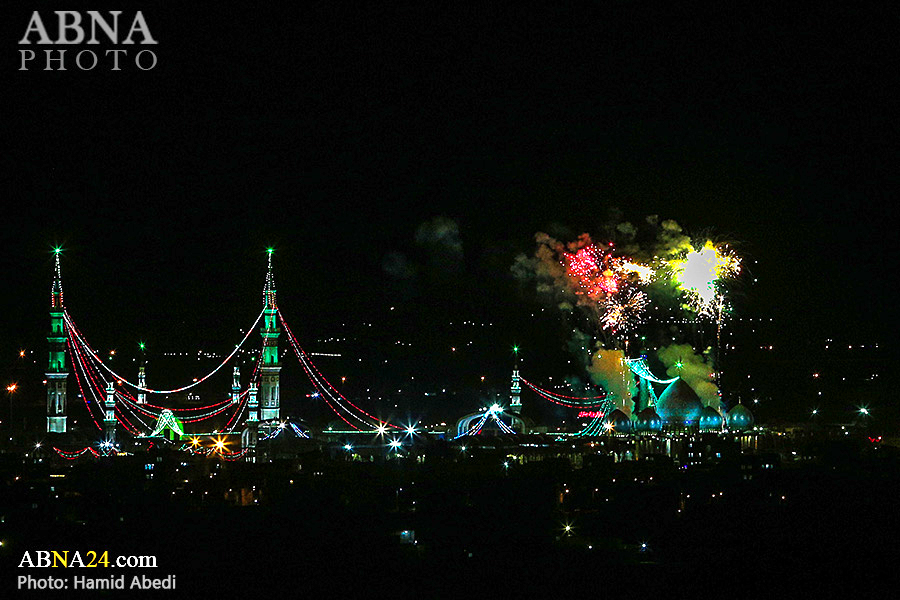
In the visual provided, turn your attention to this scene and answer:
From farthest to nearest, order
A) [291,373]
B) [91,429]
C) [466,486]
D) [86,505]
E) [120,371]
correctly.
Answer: [291,373] → [120,371] → [91,429] → [466,486] → [86,505]

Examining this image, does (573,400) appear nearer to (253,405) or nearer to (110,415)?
(253,405)

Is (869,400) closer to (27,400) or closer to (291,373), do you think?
(291,373)

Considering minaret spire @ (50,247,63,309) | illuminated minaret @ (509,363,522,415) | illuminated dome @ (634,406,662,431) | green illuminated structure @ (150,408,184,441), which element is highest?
minaret spire @ (50,247,63,309)

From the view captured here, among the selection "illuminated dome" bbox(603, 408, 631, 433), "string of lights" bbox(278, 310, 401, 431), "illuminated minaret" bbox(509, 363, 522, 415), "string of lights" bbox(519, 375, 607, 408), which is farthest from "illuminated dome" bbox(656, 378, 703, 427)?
"string of lights" bbox(278, 310, 401, 431)

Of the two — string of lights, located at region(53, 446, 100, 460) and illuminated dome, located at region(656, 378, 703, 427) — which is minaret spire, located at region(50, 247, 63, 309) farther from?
illuminated dome, located at region(656, 378, 703, 427)

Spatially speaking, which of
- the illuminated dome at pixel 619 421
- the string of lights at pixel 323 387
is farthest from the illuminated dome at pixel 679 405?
the string of lights at pixel 323 387

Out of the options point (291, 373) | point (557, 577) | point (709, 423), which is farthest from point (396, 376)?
point (557, 577)
